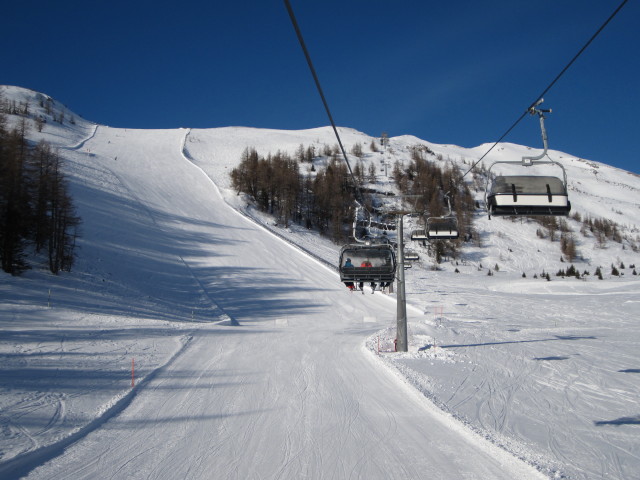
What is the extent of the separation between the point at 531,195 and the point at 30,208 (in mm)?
22931

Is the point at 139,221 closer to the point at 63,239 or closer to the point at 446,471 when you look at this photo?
the point at 63,239

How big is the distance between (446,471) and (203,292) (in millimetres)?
21978

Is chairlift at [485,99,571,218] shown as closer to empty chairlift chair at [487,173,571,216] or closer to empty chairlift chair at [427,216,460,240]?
empty chairlift chair at [487,173,571,216]

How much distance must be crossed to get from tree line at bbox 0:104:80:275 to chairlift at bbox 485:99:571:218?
21.2 meters

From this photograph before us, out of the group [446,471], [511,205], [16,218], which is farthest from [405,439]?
[16,218]

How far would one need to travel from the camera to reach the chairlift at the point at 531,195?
6781mm

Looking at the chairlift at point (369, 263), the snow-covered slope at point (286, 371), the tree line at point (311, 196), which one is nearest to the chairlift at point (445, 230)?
the chairlift at point (369, 263)

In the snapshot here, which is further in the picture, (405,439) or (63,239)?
(63,239)

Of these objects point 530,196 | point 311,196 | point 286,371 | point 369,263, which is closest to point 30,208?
point 286,371

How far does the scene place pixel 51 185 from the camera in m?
21.8

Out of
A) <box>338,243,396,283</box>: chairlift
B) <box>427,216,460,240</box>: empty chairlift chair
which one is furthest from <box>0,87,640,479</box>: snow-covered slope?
<box>427,216,460,240</box>: empty chairlift chair

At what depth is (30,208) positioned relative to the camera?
20188 millimetres

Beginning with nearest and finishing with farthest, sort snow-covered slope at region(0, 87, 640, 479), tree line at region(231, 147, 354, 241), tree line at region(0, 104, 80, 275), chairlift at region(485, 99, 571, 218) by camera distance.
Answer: snow-covered slope at region(0, 87, 640, 479)
chairlift at region(485, 99, 571, 218)
tree line at region(0, 104, 80, 275)
tree line at region(231, 147, 354, 241)

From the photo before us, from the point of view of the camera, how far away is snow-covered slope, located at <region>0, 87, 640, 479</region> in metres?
5.98
